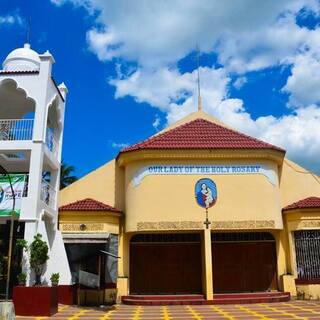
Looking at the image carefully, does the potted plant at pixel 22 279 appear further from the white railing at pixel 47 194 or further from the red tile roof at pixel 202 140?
the red tile roof at pixel 202 140

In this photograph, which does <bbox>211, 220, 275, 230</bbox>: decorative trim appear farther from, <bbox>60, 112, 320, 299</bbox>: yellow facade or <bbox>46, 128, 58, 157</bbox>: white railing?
<bbox>46, 128, 58, 157</bbox>: white railing

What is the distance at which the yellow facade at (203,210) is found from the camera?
1755cm

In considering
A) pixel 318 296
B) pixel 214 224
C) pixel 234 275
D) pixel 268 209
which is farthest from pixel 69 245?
pixel 318 296

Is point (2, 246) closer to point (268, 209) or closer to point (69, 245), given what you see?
point (69, 245)

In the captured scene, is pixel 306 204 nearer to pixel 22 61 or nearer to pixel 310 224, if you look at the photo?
pixel 310 224

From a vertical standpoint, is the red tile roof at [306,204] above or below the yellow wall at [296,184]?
below

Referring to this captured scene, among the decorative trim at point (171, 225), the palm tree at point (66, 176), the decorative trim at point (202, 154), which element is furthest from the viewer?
the palm tree at point (66, 176)

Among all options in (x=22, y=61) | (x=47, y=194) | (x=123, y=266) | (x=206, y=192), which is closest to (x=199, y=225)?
(x=206, y=192)

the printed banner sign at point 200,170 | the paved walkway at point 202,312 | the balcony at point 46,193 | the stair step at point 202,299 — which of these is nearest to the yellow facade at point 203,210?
the printed banner sign at point 200,170

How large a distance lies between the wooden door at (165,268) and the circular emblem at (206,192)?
7.70ft

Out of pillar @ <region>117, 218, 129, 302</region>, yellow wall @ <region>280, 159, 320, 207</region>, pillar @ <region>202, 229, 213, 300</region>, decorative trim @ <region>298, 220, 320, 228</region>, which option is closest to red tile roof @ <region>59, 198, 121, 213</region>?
pillar @ <region>117, 218, 129, 302</region>

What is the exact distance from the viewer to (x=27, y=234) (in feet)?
47.1

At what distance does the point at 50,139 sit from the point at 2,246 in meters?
4.56

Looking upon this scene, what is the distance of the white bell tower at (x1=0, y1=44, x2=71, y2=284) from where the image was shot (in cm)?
1497
